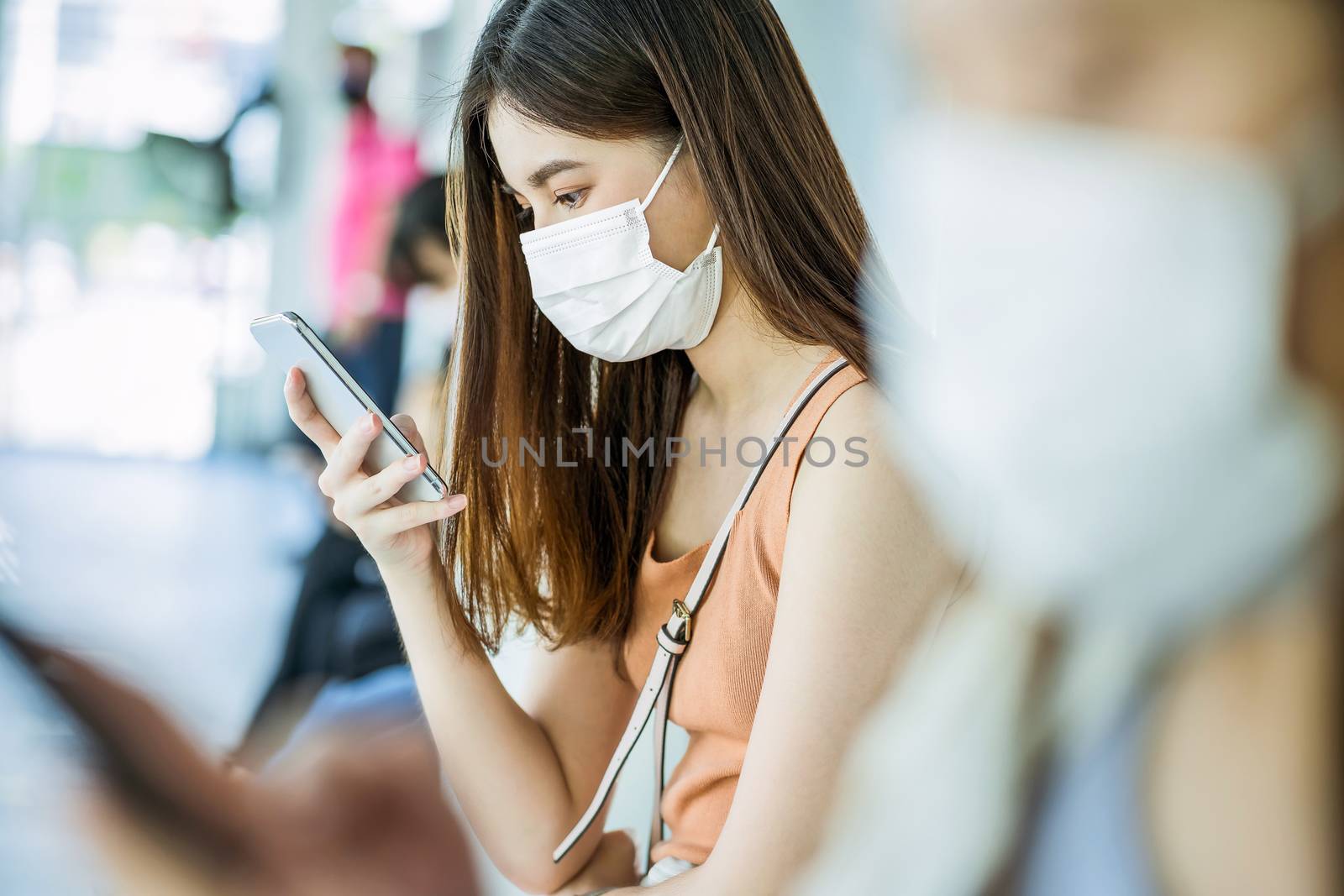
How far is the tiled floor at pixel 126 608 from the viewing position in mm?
549

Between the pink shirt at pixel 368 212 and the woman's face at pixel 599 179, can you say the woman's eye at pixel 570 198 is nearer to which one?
the woman's face at pixel 599 179

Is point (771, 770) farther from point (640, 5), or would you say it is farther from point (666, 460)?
point (640, 5)

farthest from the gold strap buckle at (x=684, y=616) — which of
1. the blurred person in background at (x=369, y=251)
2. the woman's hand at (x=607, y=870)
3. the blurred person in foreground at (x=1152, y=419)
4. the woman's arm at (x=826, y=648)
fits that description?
the blurred person in background at (x=369, y=251)

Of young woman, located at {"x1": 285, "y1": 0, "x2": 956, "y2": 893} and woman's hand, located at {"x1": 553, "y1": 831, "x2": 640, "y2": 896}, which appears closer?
young woman, located at {"x1": 285, "y1": 0, "x2": 956, "y2": 893}

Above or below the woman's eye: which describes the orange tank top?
below

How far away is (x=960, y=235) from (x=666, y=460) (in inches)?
20.1

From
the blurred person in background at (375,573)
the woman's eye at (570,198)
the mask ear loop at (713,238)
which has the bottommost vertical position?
the blurred person in background at (375,573)

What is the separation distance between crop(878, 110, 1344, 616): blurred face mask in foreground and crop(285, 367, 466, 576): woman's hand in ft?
1.23

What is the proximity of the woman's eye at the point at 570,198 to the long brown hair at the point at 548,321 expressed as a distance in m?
0.05

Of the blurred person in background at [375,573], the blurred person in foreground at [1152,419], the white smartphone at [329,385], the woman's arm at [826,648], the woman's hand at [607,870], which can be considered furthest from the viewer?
the blurred person in background at [375,573]

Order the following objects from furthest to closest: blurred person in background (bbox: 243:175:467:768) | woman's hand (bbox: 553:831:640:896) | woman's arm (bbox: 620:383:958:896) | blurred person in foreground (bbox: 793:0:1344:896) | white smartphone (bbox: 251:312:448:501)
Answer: blurred person in background (bbox: 243:175:467:768), woman's hand (bbox: 553:831:640:896), white smartphone (bbox: 251:312:448:501), woman's arm (bbox: 620:383:958:896), blurred person in foreground (bbox: 793:0:1344:896)

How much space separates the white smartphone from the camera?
653 mm

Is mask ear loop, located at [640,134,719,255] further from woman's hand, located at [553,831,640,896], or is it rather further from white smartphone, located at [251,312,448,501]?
woman's hand, located at [553,831,640,896]

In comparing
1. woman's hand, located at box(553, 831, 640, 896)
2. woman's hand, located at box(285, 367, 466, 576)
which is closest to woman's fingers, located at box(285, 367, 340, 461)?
woman's hand, located at box(285, 367, 466, 576)
